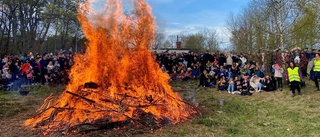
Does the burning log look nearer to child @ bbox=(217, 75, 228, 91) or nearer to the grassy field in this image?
the grassy field

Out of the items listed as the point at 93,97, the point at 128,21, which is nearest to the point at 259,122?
the point at 93,97

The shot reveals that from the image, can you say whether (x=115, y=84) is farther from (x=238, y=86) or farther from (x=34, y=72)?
(x=34, y=72)

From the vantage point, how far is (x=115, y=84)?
8531 millimetres

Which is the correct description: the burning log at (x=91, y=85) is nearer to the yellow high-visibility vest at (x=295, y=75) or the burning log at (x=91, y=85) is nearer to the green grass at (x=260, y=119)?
the green grass at (x=260, y=119)

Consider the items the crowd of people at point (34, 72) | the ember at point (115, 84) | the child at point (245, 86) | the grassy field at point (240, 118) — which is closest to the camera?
the grassy field at point (240, 118)

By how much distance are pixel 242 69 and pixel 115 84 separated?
32.5 ft

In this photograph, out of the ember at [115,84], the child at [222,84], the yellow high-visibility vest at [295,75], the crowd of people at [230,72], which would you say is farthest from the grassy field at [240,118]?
the child at [222,84]

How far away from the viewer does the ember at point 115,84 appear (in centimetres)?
704

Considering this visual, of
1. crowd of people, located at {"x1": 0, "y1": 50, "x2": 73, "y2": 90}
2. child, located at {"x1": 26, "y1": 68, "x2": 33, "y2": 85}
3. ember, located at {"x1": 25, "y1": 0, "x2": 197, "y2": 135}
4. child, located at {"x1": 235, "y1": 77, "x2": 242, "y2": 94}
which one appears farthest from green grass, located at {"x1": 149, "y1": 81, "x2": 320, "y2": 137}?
child, located at {"x1": 26, "y1": 68, "x2": 33, "y2": 85}

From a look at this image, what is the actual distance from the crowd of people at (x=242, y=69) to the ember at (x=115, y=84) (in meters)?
6.24

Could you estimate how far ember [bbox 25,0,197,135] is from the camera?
7.04m

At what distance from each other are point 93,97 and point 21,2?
18.9 m

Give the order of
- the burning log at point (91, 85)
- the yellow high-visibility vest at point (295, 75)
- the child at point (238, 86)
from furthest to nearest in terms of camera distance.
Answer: the child at point (238, 86) < the yellow high-visibility vest at point (295, 75) < the burning log at point (91, 85)

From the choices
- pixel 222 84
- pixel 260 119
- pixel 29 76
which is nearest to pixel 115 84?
pixel 260 119
